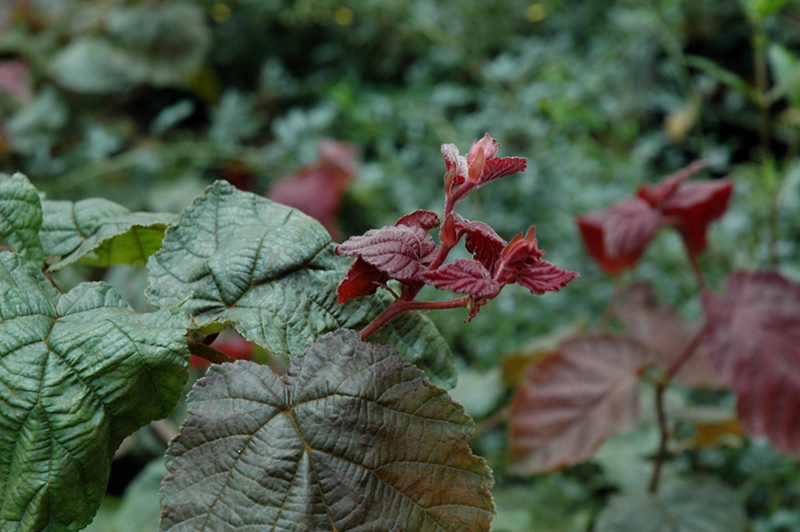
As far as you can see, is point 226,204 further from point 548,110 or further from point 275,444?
point 548,110

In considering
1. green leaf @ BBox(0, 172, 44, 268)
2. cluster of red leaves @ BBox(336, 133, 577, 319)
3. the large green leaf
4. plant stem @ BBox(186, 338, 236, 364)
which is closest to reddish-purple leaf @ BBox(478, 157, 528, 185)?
cluster of red leaves @ BBox(336, 133, 577, 319)

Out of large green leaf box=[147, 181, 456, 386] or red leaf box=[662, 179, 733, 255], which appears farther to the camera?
red leaf box=[662, 179, 733, 255]

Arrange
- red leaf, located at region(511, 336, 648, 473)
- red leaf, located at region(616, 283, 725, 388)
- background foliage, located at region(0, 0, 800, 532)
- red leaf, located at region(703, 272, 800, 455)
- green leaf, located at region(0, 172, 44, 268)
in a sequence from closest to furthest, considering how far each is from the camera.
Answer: green leaf, located at region(0, 172, 44, 268)
red leaf, located at region(703, 272, 800, 455)
red leaf, located at region(511, 336, 648, 473)
red leaf, located at region(616, 283, 725, 388)
background foliage, located at region(0, 0, 800, 532)

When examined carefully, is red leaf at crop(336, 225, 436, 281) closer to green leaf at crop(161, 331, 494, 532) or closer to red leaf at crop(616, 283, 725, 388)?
green leaf at crop(161, 331, 494, 532)

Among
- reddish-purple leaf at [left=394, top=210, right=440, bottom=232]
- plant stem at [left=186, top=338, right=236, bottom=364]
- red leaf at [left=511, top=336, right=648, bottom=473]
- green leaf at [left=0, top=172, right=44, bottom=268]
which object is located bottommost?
plant stem at [left=186, top=338, right=236, bottom=364]

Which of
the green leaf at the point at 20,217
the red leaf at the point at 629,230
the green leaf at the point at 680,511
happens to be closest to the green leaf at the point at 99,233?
the green leaf at the point at 20,217

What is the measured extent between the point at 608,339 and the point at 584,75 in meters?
0.98

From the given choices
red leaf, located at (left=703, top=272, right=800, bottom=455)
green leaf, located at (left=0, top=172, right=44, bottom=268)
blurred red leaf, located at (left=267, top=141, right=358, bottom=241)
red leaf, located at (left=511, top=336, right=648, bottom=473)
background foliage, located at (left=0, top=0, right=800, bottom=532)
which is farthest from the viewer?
blurred red leaf, located at (left=267, top=141, right=358, bottom=241)

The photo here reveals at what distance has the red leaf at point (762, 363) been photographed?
2.93ft

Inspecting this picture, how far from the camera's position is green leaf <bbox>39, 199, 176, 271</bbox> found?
1.73 ft

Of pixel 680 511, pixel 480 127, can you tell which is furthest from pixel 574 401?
pixel 480 127

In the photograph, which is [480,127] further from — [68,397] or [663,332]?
[68,397]

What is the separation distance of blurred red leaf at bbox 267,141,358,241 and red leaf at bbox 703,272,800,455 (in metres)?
1.05

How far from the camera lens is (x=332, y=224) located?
1.82 metres
